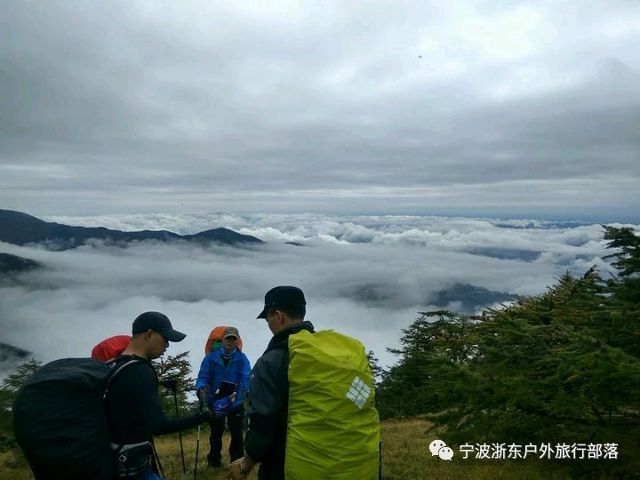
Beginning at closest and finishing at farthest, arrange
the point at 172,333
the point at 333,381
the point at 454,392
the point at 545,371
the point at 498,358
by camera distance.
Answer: the point at 333,381
the point at 172,333
the point at 545,371
the point at 454,392
the point at 498,358

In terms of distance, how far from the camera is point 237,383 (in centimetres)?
792

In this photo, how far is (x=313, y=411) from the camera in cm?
314

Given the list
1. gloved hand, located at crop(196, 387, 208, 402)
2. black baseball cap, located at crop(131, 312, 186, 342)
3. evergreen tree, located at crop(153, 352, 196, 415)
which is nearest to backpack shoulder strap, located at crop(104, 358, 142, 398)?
black baseball cap, located at crop(131, 312, 186, 342)

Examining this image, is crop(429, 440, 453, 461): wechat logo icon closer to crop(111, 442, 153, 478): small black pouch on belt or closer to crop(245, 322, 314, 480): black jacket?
crop(245, 322, 314, 480): black jacket

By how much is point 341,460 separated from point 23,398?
2.36 meters

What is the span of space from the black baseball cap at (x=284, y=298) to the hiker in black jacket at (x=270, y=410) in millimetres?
101

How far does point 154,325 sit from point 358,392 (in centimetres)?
195

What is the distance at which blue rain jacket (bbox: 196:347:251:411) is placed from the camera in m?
7.87

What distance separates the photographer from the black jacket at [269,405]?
3.26 meters

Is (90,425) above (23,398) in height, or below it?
below

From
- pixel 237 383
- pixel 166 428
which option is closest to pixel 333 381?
pixel 166 428

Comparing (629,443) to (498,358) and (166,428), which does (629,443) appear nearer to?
(498,358)

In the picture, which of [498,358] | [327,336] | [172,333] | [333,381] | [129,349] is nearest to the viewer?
[333,381]

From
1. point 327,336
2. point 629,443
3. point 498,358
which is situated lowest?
point 629,443
